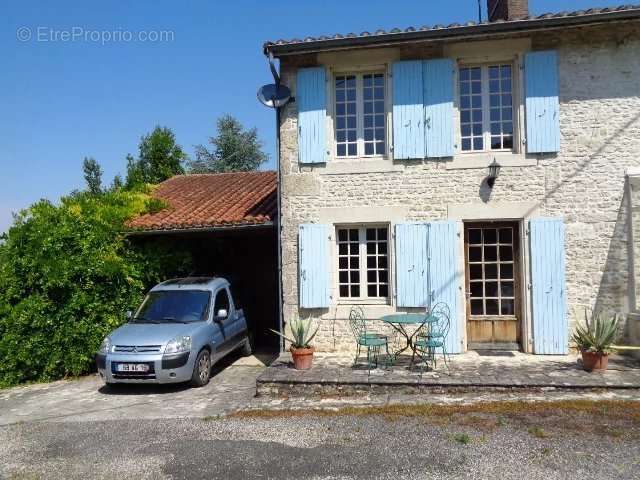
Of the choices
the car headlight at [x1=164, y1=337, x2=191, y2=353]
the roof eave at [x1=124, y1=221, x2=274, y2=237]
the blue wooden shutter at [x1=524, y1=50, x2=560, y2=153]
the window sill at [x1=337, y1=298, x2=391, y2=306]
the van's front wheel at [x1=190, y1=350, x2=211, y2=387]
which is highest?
the blue wooden shutter at [x1=524, y1=50, x2=560, y2=153]

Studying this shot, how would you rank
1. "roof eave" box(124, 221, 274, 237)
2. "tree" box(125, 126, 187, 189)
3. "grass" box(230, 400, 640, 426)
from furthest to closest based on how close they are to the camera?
"tree" box(125, 126, 187, 189) < "roof eave" box(124, 221, 274, 237) < "grass" box(230, 400, 640, 426)

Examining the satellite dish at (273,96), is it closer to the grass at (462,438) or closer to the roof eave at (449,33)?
the roof eave at (449,33)

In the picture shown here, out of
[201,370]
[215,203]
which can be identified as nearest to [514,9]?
[215,203]

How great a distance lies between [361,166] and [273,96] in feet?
6.47

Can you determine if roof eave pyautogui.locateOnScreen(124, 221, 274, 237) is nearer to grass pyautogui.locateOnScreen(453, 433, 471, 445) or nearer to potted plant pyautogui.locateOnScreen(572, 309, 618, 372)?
grass pyautogui.locateOnScreen(453, 433, 471, 445)

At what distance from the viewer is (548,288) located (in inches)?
316

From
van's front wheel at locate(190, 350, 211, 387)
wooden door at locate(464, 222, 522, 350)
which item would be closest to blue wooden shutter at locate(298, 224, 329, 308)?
van's front wheel at locate(190, 350, 211, 387)

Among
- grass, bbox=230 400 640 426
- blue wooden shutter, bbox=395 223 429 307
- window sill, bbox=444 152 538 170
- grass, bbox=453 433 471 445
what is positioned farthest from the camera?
blue wooden shutter, bbox=395 223 429 307

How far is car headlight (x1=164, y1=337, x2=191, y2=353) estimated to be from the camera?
287 inches

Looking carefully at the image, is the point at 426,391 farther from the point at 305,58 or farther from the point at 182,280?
the point at 305,58

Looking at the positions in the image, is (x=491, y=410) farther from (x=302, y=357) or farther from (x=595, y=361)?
(x=302, y=357)

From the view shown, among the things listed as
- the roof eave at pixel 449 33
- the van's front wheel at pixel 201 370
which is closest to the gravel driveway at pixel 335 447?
the van's front wheel at pixel 201 370

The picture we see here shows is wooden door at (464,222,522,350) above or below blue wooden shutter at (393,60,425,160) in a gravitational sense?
below

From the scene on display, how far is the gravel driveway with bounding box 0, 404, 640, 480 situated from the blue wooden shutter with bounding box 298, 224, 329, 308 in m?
2.70
